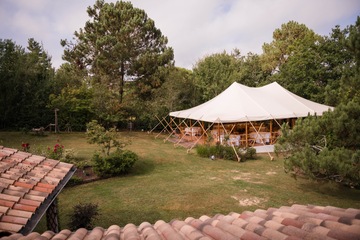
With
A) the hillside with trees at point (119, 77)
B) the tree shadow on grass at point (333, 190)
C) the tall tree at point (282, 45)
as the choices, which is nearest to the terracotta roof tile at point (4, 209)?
the tree shadow on grass at point (333, 190)

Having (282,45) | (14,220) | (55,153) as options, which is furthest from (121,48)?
(282,45)

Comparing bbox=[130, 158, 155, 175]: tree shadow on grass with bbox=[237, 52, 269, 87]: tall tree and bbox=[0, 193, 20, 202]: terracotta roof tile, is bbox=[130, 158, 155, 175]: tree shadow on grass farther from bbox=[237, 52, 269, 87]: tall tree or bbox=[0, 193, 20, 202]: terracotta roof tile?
bbox=[237, 52, 269, 87]: tall tree

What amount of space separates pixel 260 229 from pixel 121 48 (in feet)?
64.6

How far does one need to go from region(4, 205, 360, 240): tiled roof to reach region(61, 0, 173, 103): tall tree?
18690mm

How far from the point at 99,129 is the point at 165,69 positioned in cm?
1277

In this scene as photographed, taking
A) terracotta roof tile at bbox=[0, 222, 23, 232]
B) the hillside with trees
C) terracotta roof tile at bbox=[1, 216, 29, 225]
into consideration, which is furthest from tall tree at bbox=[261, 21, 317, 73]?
terracotta roof tile at bbox=[0, 222, 23, 232]

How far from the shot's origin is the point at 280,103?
16234 mm

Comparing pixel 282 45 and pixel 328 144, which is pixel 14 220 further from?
pixel 282 45

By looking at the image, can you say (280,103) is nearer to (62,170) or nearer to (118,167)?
(118,167)

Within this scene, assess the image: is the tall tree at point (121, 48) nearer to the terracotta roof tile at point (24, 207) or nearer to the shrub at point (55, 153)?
the shrub at point (55, 153)

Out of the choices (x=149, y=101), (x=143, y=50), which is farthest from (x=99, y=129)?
(x=143, y=50)

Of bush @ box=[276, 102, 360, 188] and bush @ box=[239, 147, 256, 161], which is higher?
bush @ box=[276, 102, 360, 188]

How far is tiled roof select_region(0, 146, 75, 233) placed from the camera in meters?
2.72

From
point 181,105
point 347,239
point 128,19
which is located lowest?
point 347,239
